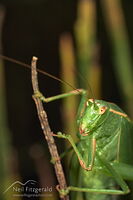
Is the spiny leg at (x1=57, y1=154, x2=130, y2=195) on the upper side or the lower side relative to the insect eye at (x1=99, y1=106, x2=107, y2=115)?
lower

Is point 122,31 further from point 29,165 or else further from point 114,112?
point 29,165

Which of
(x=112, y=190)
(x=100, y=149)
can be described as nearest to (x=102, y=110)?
(x=100, y=149)

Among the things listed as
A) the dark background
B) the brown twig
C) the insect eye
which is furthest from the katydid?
the dark background

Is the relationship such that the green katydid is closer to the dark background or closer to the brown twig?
the brown twig

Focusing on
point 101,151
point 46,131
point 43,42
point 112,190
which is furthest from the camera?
point 43,42

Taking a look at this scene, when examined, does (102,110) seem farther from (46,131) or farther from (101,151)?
(46,131)

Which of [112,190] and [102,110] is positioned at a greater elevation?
[102,110]

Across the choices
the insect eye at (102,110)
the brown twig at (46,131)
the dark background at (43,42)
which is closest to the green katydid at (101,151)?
the insect eye at (102,110)

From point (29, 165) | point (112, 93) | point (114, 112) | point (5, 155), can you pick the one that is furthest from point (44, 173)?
point (112, 93)

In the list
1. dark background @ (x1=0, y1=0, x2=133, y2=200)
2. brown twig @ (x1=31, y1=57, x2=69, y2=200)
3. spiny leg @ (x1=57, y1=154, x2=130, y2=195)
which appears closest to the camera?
brown twig @ (x1=31, y1=57, x2=69, y2=200)
